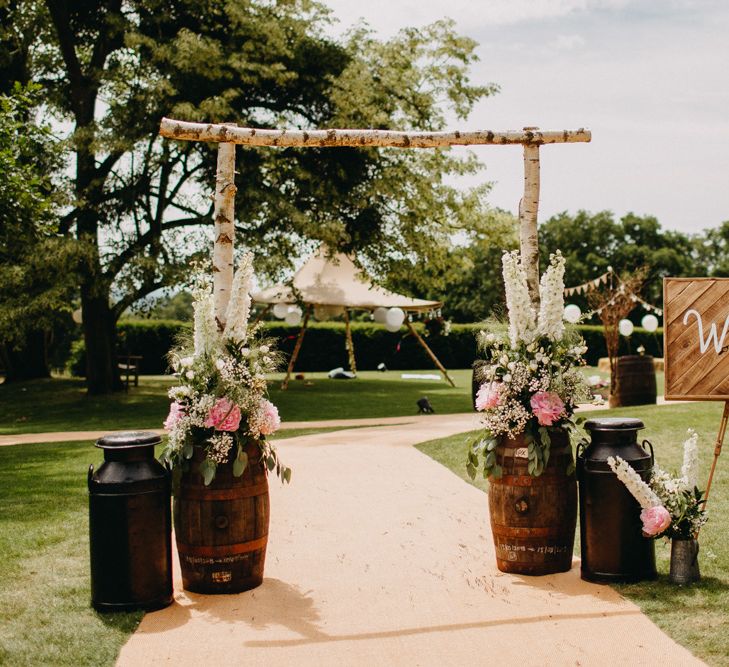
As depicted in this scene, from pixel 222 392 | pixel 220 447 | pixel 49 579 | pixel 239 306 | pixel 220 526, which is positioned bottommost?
pixel 49 579

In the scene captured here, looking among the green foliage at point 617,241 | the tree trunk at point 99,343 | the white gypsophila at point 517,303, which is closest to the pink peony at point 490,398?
the white gypsophila at point 517,303

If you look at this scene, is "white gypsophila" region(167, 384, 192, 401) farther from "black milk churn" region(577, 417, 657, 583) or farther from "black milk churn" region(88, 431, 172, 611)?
"black milk churn" region(577, 417, 657, 583)

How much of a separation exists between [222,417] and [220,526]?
2.40 ft

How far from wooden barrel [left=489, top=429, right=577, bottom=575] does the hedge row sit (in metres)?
29.0

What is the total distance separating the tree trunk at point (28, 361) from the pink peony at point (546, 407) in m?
23.7

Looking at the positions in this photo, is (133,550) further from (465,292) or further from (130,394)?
(465,292)

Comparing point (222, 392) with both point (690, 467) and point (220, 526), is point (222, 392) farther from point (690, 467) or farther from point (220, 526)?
point (690, 467)

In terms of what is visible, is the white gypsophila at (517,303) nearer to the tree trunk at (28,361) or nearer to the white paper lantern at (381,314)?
the white paper lantern at (381,314)

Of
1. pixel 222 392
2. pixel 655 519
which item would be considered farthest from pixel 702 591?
pixel 222 392

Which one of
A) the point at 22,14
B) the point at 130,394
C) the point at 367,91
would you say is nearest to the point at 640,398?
the point at 367,91

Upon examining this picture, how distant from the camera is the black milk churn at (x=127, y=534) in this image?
5180 mm

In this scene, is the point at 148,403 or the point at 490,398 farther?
the point at 148,403

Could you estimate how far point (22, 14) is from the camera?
22031mm

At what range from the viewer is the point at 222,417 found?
18.0 feet
